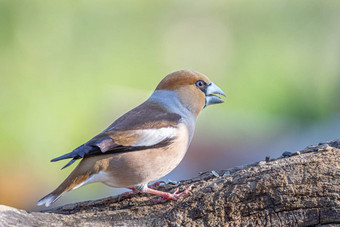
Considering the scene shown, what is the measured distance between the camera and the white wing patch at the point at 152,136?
3.48 meters

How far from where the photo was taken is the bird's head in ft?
13.4

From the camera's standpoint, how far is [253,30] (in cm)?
795

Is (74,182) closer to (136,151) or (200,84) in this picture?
(136,151)

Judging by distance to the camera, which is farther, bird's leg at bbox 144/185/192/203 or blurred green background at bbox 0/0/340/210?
blurred green background at bbox 0/0/340/210

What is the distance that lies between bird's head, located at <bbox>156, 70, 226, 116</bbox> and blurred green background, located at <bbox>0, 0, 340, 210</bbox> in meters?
2.30

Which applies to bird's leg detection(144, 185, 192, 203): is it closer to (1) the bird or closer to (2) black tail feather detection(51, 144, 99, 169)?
(1) the bird

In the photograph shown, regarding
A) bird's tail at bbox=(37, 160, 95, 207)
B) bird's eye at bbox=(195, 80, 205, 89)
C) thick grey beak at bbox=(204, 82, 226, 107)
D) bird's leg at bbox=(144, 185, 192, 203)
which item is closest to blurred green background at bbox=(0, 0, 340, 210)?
thick grey beak at bbox=(204, 82, 226, 107)

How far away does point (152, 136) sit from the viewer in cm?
354

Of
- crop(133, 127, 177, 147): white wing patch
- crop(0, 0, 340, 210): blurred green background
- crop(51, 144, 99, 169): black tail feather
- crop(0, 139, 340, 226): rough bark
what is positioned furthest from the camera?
crop(0, 0, 340, 210): blurred green background

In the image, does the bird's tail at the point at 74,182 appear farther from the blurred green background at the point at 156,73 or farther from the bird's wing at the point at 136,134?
the blurred green background at the point at 156,73

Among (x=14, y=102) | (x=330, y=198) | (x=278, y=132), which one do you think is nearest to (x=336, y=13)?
(x=278, y=132)

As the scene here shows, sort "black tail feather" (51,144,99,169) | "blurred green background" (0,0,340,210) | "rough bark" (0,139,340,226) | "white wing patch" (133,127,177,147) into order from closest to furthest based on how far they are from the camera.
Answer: "rough bark" (0,139,340,226), "black tail feather" (51,144,99,169), "white wing patch" (133,127,177,147), "blurred green background" (0,0,340,210)

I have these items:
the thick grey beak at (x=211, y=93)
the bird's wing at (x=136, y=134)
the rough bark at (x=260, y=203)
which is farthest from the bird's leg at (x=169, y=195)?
the thick grey beak at (x=211, y=93)

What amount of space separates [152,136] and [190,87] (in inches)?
30.9
